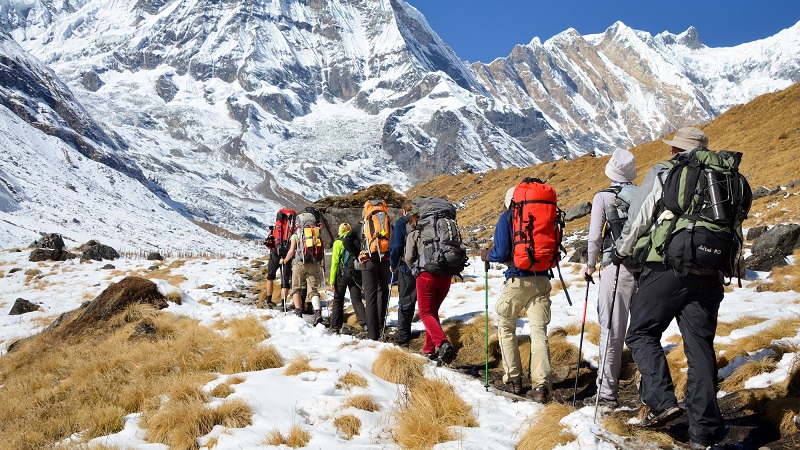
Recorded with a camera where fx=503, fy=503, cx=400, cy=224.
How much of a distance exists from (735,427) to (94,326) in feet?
36.3

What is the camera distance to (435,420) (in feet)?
15.0

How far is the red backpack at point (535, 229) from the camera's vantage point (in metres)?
5.52

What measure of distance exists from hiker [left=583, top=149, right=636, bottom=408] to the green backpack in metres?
1.06

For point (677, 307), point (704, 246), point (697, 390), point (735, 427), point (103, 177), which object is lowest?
point (735, 427)

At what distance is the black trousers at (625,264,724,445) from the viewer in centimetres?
381

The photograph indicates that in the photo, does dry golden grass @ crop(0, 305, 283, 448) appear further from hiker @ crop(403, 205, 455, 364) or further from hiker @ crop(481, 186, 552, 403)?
hiker @ crop(481, 186, 552, 403)

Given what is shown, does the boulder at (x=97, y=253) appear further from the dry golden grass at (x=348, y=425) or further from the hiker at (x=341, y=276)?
the dry golden grass at (x=348, y=425)

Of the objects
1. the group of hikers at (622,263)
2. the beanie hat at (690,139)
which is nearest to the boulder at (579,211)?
the group of hikers at (622,263)

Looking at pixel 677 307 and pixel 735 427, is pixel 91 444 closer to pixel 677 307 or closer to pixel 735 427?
pixel 677 307

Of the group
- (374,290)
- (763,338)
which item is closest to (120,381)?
(374,290)

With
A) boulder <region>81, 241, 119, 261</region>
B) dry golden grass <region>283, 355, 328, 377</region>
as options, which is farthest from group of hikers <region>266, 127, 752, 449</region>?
boulder <region>81, 241, 119, 261</region>

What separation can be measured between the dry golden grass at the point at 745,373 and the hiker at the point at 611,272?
44.8 inches

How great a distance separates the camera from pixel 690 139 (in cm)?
423

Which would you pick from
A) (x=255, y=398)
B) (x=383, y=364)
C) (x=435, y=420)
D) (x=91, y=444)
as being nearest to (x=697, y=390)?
(x=435, y=420)
